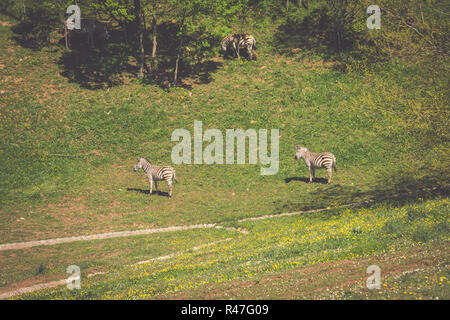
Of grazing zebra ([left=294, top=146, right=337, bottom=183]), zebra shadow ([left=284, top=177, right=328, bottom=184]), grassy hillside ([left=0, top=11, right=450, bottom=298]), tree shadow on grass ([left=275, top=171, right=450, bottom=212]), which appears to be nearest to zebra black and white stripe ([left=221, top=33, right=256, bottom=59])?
grassy hillside ([left=0, top=11, right=450, bottom=298])

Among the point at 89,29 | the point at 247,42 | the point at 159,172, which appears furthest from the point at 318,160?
the point at 89,29

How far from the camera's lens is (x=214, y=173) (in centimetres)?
3622

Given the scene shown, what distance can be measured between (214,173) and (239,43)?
2082 cm

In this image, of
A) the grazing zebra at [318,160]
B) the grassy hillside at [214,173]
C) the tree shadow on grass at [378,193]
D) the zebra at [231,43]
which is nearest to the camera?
the grassy hillside at [214,173]

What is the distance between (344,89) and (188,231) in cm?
2732

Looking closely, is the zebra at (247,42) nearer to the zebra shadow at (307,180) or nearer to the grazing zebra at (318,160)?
the grazing zebra at (318,160)

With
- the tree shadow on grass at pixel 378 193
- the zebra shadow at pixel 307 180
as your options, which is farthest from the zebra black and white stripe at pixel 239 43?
the tree shadow on grass at pixel 378 193

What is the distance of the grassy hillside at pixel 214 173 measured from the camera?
16750 mm

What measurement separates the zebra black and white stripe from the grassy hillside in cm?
160

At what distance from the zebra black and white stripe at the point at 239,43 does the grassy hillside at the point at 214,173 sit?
5.26 ft

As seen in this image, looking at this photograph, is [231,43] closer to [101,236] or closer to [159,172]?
Answer: [159,172]

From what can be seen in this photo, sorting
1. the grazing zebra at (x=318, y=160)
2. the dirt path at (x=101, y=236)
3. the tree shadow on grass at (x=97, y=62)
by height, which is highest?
the tree shadow on grass at (x=97, y=62)

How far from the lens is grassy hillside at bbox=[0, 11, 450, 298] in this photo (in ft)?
55.0

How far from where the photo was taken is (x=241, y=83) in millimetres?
46875
